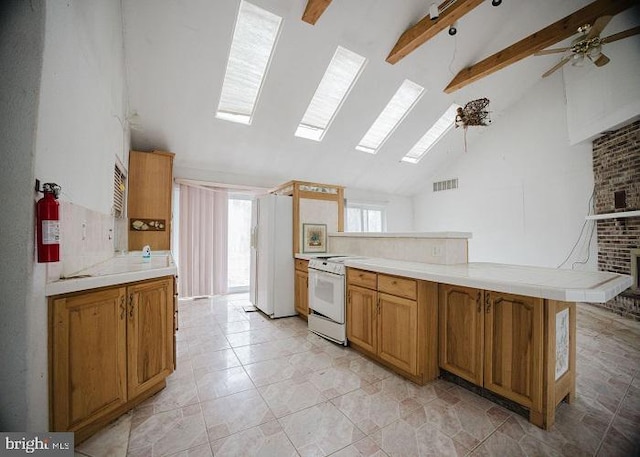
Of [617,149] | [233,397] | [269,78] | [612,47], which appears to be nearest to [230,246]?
[269,78]

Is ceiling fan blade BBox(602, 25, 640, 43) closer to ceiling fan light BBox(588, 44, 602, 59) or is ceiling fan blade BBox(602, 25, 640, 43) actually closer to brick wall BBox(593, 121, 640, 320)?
ceiling fan light BBox(588, 44, 602, 59)

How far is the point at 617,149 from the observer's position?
3.73 meters

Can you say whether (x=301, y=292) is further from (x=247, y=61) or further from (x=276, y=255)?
(x=247, y=61)

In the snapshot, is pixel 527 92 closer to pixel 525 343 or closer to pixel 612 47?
pixel 612 47

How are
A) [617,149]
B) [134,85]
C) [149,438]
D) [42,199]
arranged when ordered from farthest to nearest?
1. [617,149]
2. [134,85]
3. [149,438]
4. [42,199]

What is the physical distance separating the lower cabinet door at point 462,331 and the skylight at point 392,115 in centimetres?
381

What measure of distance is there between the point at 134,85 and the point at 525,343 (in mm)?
4725

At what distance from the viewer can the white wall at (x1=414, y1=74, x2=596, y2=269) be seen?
14.9ft

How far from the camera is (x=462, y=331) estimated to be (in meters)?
1.89

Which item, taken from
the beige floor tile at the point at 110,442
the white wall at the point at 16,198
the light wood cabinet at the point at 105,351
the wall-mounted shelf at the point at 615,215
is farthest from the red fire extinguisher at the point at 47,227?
the wall-mounted shelf at the point at 615,215

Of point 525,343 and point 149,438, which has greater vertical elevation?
point 525,343

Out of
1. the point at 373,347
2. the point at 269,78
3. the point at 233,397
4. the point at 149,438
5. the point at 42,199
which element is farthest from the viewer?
the point at 269,78

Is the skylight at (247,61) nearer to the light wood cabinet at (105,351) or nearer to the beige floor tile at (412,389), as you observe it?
the light wood cabinet at (105,351)

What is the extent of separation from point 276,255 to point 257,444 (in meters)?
2.38
